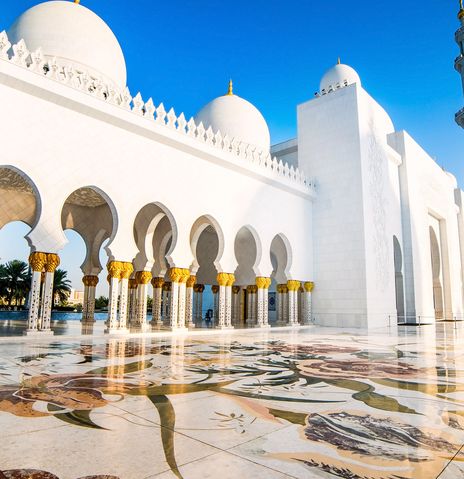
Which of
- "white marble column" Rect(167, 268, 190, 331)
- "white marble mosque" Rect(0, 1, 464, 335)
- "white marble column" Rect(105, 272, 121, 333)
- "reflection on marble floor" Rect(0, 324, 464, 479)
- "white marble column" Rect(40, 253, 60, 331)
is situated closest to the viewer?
"reflection on marble floor" Rect(0, 324, 464, 479)

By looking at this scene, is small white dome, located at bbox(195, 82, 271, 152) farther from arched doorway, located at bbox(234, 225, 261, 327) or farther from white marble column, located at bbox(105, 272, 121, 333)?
white marble column, located at bbox(105, 272, 121, 333)

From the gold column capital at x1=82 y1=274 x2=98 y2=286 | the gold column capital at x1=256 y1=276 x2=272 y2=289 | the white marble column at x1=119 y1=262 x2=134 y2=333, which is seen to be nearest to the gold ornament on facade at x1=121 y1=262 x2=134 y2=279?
the white marble column at x1=119 y1=262 x2=134 y2=333

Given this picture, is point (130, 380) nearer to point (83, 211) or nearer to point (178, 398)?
point (178, 398)

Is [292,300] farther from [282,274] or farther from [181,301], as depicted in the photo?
[181,301]

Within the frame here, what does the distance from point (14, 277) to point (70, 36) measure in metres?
16.8

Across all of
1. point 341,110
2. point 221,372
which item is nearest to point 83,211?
point 341,110

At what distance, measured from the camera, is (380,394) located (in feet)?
7.50

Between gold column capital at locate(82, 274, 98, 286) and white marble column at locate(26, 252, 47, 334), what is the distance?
4.45 meters

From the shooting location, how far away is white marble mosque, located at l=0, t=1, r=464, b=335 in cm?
613

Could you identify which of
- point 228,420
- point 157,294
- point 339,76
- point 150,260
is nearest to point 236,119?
point 339,76

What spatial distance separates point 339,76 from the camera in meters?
13.9

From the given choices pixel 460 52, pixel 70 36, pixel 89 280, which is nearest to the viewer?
pixel 70 36

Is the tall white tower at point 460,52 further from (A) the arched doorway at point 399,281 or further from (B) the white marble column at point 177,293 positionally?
(B) the white marble column at point 177,293

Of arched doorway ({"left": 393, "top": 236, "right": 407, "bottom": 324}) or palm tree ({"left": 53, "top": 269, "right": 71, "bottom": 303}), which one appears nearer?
arched doorway ({"left": 393, "top": 236, "right": 407, "bottom": 324})
